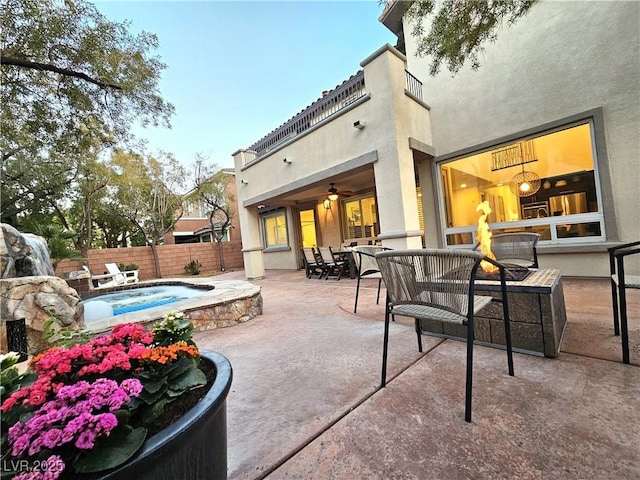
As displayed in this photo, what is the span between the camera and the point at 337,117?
19.2 ft

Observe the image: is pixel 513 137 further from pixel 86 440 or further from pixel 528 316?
pixel 86 440

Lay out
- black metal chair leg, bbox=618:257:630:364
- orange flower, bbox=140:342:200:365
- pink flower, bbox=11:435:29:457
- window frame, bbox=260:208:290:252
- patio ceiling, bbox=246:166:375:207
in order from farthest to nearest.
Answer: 1. window frame, bbox=260:208:290:252
2. patio ceiling, bbox=246:166:375:207
3. black metal chair leg, bbox=618:257:630:364
4. orange flower, bbox=140:342:200:365
5. pink flower, bbox=11:435:29:457

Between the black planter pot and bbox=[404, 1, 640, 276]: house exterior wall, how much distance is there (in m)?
5.78

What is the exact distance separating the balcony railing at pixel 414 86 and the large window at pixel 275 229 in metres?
6.15

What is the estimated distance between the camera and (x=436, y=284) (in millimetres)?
1655

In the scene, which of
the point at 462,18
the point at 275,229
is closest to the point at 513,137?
the point at 462,18

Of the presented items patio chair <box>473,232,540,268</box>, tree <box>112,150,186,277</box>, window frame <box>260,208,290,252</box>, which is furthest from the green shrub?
patio chair <box>473,232,540,268</box>

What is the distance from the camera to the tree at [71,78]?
418 cm

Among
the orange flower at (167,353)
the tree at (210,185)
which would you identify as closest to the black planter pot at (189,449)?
the orange flower at (167,353)

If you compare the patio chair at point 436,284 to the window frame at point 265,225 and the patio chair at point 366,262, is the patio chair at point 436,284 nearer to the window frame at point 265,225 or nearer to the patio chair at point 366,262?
the patio chair at point 366,262

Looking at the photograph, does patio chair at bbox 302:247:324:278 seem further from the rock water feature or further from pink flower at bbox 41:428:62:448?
pink flower at bbox 41:428:62:448

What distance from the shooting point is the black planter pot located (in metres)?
0.69

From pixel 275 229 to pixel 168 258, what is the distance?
543 cm

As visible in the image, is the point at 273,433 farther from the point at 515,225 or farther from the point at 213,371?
the point at 515,225
